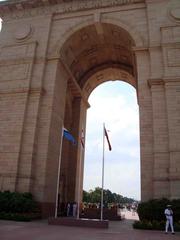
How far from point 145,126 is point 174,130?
2193 millimetres

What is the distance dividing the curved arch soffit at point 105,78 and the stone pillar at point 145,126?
8965 millimetres

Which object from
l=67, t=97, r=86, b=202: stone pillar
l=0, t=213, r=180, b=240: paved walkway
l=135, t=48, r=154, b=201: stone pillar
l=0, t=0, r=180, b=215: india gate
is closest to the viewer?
l=0, t=213, r=180, b=240: paved walkway

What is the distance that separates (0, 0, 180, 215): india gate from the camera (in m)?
18.4

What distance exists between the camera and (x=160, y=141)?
17.9m

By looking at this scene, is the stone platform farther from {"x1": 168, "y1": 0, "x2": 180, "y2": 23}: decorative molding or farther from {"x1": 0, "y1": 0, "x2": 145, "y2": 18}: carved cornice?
{"x1": 0, "y1": 0, "x2": 145, "y2": 18}: carved cornice

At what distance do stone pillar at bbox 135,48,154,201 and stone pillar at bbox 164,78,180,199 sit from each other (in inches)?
58.3

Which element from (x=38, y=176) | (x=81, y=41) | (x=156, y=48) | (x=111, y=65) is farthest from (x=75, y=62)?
(x=38, y=176)

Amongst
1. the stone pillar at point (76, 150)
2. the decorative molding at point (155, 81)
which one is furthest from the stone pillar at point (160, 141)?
the stone pillar at point (76, 150)

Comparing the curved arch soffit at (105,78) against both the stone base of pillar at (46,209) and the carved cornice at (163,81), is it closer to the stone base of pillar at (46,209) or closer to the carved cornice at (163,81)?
the carved cornice at (163,81)

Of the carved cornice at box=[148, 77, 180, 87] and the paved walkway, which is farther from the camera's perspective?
the carved cornice at box=[148, 77, 180, 87]

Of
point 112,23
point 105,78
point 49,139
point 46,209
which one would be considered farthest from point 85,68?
point 46,209

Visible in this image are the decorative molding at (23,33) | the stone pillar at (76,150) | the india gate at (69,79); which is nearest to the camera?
the india gate at (69,79)

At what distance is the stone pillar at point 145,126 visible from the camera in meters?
17.6

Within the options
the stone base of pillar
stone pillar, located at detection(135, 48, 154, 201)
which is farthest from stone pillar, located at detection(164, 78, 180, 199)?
the stone base of pillar
